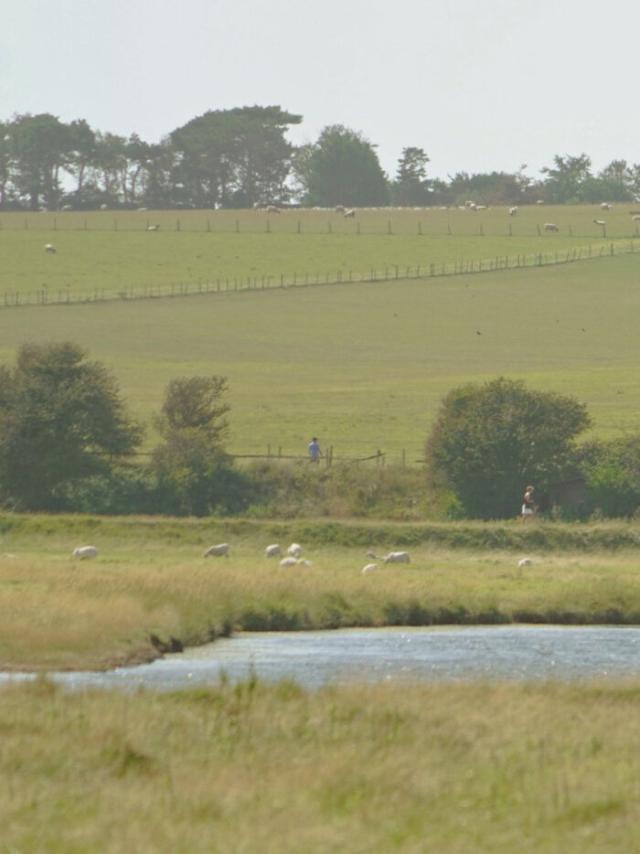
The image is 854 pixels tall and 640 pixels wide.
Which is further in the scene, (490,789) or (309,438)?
(309,438)

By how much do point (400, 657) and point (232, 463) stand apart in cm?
2917

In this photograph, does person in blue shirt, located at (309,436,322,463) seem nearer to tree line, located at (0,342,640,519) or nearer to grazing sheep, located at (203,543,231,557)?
tree line, located at (0,342,640,519)

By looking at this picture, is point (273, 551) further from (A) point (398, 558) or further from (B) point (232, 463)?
(B) point (232, 463)

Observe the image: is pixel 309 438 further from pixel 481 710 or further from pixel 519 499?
pixel 481 710

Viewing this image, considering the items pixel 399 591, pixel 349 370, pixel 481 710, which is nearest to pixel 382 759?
pixel 481 710

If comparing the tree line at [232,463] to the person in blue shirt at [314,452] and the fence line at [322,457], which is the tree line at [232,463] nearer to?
the fence line at [322,457]

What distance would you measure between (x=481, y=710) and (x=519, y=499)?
1491 inches

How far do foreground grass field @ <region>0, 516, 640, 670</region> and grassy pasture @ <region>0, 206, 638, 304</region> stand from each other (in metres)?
68.8

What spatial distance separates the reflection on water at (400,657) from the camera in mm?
27484

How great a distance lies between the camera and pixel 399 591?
39.8 meters

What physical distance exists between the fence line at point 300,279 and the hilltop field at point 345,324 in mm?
1652

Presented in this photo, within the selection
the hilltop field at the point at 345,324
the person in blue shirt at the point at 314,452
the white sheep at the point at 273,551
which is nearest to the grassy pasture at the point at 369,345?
the hilltop field at the point at 345,324

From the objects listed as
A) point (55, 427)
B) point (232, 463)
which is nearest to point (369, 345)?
point (232, 463)

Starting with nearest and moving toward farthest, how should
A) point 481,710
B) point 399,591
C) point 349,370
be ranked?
point 481,710 < point 399,591 < point 349,370
